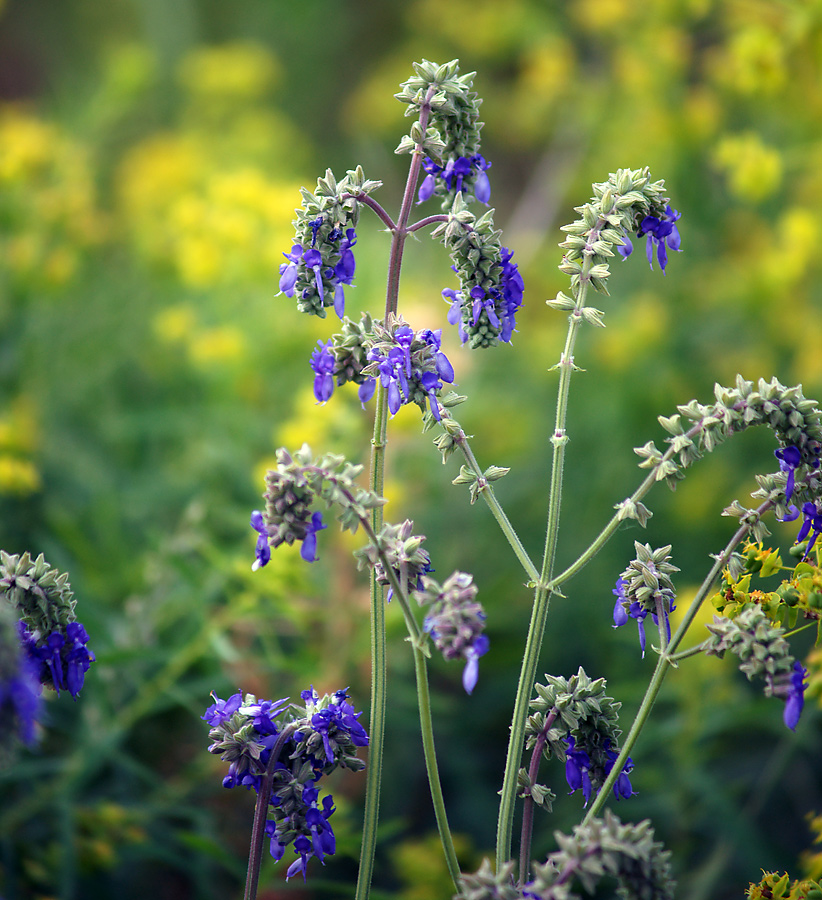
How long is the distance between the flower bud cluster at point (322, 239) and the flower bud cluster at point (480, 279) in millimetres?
99

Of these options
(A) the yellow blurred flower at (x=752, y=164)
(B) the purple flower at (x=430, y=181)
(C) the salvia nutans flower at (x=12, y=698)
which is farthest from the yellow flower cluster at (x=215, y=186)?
(C) the salvia nutans flower at (x=12, y=698)

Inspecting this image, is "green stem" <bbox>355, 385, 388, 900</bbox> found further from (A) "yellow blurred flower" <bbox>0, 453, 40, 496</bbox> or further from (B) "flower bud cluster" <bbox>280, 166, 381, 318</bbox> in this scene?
A: (A) "yellow blurred flower" <bbox>0, 453, 40, 496</bbox>

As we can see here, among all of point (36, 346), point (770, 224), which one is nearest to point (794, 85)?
point (770, 224)

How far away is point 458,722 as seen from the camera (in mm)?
2127

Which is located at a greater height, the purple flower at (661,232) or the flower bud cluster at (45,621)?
the purple flower at (661,232)

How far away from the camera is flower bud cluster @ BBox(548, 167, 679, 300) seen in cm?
92

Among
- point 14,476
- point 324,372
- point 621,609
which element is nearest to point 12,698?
point 324,372

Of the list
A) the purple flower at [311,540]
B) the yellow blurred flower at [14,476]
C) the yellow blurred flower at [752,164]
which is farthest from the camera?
the yellow blurred flower at [752,164]

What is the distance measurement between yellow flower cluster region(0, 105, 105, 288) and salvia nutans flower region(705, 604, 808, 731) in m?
2.00

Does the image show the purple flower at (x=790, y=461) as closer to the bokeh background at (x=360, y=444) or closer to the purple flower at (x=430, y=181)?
the bokeh background at (x=360, y=444)

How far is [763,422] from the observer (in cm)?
89

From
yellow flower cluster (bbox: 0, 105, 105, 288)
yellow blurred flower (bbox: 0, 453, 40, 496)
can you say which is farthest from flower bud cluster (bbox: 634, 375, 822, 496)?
yellow flower cluster (bbox: 0, 105, 105, 288)

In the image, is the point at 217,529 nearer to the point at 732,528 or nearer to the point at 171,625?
the point at 171,625

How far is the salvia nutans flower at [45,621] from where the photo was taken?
0.90 metres
